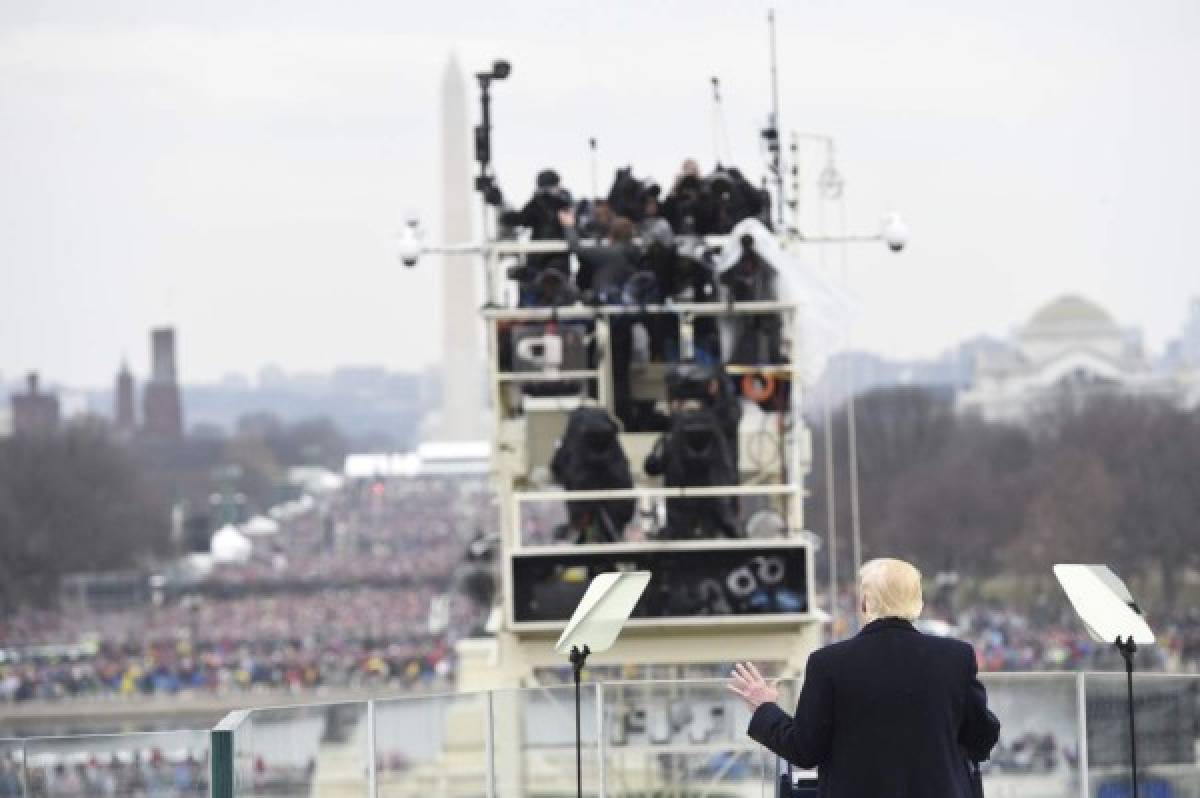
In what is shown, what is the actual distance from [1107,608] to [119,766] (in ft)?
16.2

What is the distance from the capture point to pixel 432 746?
70.4 ft

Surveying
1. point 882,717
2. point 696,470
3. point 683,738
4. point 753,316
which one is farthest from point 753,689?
point 753,316

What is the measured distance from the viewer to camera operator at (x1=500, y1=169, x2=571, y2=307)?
129 feet

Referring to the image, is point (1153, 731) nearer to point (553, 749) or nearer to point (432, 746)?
point (553, 749)

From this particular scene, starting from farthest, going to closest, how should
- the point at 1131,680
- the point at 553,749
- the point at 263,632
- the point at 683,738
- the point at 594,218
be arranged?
the point at 263,632
the point at 594,218
the point at 683,738
the point at 553,749
the point at 1131,680

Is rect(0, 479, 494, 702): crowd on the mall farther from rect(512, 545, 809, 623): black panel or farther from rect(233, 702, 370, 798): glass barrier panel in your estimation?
rect(233, 702, 370, 798): glass barrier panel

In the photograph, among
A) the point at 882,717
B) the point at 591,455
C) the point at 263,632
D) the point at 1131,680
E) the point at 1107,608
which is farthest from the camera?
the point at 263,632

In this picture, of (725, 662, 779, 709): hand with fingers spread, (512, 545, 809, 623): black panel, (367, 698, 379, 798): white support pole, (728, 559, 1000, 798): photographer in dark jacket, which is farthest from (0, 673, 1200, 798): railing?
(512, 545, 809, 623): black panel

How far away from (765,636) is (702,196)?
6.07 m

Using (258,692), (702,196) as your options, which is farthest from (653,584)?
(258,692)

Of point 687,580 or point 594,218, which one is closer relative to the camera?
point 687,580

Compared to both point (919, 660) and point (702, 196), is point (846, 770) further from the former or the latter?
point (702, 196)

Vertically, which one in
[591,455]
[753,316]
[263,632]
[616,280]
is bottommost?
[263,632]

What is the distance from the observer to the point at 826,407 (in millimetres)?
46719
